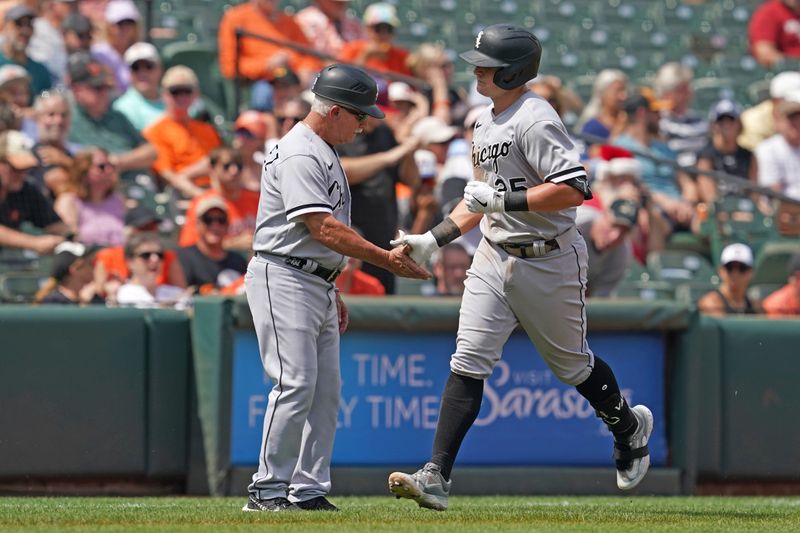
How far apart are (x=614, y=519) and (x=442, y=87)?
7098 mm

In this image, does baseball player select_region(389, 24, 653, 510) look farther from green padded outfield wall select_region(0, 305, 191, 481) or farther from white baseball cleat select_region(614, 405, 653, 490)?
green padded outfield wall select_region(0, 305, 191, 481)

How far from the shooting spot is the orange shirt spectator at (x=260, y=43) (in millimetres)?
12328

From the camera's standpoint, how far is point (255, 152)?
10555mm

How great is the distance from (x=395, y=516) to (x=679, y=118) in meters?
8.44

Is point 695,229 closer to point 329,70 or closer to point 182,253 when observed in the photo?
point 182,253

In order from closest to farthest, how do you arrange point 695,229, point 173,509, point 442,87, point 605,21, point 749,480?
point 173,509
point 749,480
point 695,229
point 442,87
point 605,21

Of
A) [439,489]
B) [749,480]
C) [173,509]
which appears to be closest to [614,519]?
[439,489]

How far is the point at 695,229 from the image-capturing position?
1169 cm

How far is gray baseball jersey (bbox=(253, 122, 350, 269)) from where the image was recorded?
5734 mm

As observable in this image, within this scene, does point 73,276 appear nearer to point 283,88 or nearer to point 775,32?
point 283,88

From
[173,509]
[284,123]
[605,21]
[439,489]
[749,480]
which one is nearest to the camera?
[439,489]

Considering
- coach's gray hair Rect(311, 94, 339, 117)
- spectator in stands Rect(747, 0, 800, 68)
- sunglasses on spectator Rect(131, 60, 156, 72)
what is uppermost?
spectator in stands Rect(747, 0, 800, 68)

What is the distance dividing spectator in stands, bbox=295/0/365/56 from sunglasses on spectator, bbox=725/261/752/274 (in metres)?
4.82

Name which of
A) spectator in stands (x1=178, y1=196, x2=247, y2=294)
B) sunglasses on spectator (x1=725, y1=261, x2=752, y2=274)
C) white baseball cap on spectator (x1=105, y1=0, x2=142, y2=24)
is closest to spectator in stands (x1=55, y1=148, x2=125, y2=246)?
spectator in stands (x1=178, y1=196, x2=247, y2=294)
